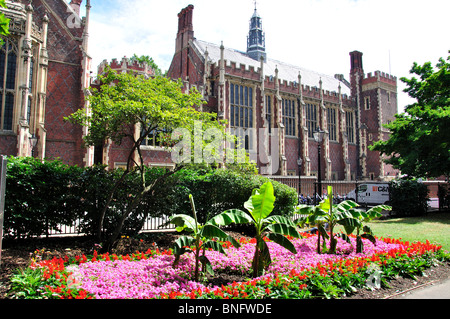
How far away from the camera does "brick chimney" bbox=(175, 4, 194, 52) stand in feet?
110

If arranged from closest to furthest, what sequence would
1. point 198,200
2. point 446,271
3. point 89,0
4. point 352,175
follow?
1. point 446,271
2. point 198,200
3. point 89,0
4. point 352,175

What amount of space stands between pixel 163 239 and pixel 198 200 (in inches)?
82.3

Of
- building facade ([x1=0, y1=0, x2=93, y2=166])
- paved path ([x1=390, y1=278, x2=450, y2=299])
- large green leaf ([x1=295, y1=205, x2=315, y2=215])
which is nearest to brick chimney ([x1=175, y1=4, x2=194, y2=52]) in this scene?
building facade ([x1=0, y1=0, x2=93, y2=166])

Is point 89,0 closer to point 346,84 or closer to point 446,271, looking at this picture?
point 446,271

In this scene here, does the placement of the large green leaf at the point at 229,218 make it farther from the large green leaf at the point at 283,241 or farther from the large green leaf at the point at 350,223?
the large green leaf at the point at 350,223

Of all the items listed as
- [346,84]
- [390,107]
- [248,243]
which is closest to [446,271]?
[248,243]

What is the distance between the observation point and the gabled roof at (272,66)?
34.6 meters

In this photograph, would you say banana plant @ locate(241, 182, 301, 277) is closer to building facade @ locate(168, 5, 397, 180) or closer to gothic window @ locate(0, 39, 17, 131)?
gothic window @ locate(0, 39, 17, 131)

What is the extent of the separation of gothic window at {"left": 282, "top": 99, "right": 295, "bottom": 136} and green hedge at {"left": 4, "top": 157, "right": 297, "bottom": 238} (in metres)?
25.8

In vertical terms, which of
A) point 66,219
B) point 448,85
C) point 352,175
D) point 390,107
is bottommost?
point 66,219

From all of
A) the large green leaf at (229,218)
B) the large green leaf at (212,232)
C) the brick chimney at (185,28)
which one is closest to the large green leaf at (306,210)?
the large green leaf at (229,218)

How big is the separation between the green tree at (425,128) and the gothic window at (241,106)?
46.1ft

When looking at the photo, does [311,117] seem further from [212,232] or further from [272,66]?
[212,232]

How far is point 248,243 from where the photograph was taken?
8508mm
